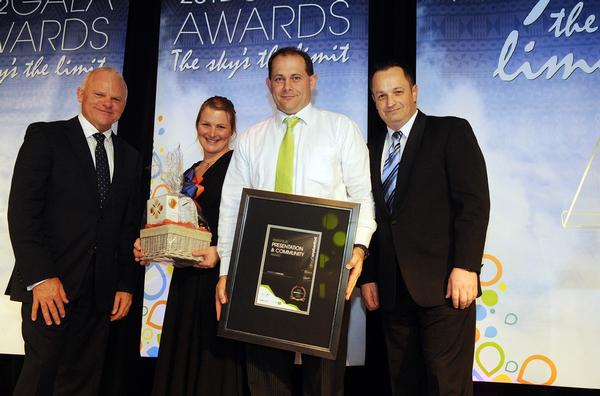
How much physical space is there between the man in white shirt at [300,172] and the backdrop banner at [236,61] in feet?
3.83

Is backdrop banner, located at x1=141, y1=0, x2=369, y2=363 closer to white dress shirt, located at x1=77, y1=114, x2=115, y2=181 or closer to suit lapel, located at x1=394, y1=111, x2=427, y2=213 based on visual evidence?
white dress shirt, located at x1=77, y1=114, x2=115, y2=181

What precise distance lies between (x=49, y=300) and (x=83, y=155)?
770 millimetres

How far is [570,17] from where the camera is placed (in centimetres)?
366

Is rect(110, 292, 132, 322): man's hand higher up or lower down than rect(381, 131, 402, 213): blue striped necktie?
lower down

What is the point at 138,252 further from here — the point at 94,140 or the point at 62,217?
the point at 94,140

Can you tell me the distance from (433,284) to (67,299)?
1.81m

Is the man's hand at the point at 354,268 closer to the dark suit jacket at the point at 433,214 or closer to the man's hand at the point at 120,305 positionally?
the dark suit jacket at the point at 433,214

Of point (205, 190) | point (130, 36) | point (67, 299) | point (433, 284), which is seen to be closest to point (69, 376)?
point (67, 299)

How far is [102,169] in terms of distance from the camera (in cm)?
308

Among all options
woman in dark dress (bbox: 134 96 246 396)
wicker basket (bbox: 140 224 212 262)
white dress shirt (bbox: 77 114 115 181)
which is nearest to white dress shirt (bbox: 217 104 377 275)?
wicker basket (bbox: 140 224 212 262)

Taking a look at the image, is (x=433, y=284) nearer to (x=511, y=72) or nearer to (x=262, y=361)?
(x=262, y=361)

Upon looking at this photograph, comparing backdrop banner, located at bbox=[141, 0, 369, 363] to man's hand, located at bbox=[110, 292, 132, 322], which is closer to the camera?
man's hand, located at bbox=[110, 292, 132, 322]

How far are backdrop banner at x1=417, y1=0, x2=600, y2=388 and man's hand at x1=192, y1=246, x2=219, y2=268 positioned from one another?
5.64ft

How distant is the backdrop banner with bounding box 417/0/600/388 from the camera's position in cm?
344
